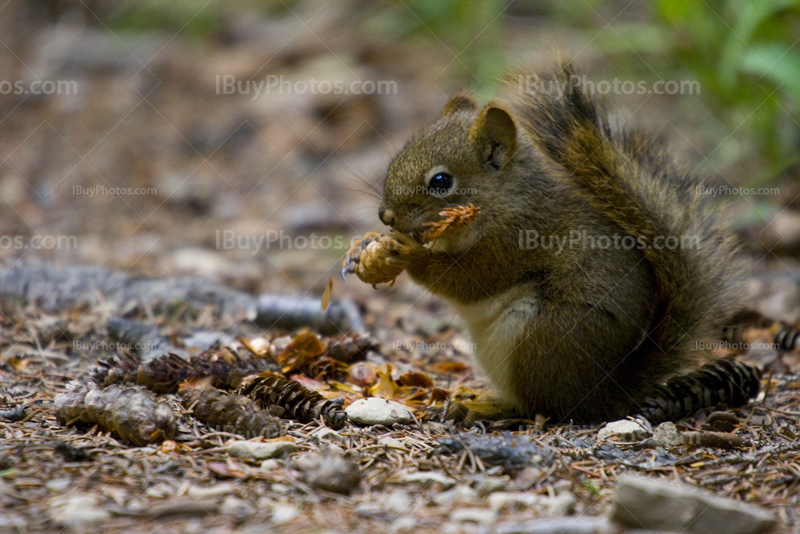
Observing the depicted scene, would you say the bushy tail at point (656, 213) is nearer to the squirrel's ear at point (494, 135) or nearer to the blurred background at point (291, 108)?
the squirrel's ear at point (494, 135)

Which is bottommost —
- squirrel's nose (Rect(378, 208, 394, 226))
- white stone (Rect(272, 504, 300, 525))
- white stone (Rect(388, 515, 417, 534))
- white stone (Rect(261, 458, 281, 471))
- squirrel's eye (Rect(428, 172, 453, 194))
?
white stone (Rect(388, 515, 417, 534))

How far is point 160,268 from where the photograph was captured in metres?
4.96

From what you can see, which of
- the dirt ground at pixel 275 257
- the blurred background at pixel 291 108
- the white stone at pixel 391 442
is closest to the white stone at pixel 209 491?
the dirt ground at pixel 275 257

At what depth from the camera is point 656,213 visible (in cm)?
281

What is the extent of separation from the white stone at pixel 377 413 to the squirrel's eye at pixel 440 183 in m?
0.94

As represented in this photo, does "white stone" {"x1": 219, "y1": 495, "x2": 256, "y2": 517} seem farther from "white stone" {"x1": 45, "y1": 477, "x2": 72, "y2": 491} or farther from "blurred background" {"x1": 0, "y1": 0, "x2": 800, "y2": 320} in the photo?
"blurred background" {"x1": 0, "y1": 0, "x2": 800, "y2": 320}

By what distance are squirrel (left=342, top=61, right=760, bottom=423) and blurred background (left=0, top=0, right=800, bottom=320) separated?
4.89 feet

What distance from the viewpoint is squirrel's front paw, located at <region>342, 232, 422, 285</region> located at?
2.91 m

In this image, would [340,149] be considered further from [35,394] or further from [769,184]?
[35,394]

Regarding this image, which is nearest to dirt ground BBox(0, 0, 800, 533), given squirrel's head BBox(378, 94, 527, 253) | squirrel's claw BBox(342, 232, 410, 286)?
squirrel's head BBox(378, 94, 527, 253)

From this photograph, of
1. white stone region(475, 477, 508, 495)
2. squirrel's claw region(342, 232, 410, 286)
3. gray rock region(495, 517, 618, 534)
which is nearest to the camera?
gray rock region(495, 517, 618, 534)

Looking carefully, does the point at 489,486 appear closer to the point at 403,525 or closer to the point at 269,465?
the point at 403,525

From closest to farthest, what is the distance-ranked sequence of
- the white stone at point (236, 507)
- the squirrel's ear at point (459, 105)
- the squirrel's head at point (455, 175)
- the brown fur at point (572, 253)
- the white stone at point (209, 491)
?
1. the white stone at point (236, 507)
2. the white stone at point (209, 491)
3. the brown fur at point (572, 253)
4. the squirrel's head at point (455, 175)
5. the squirrel's ear at point (459, 105)

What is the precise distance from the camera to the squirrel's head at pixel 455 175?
10.00ft
